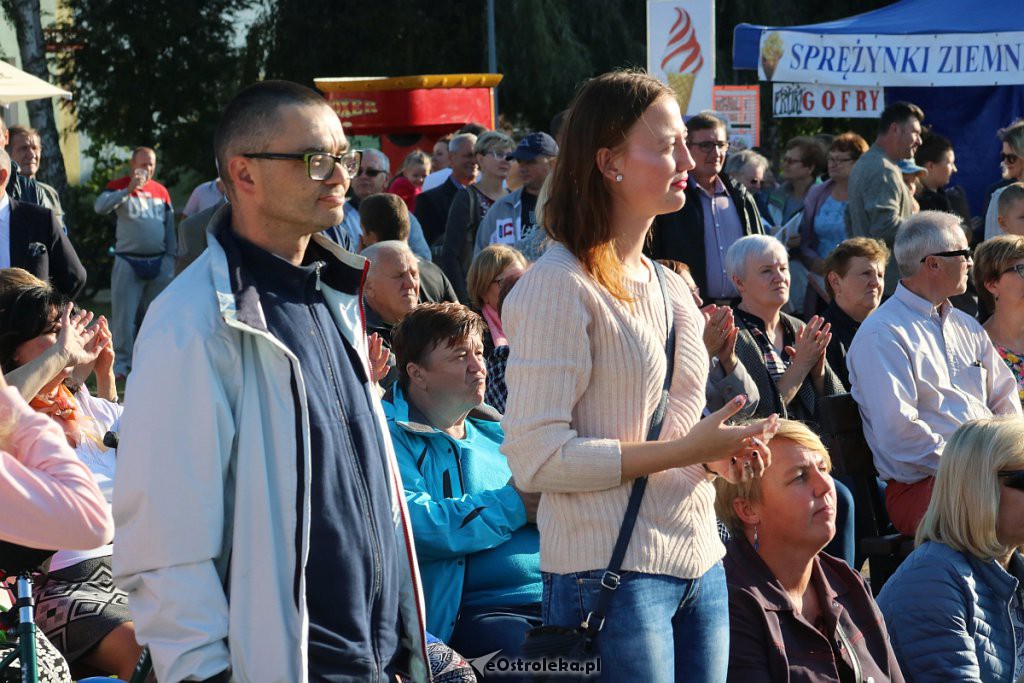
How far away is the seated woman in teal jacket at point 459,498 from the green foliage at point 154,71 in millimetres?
21557

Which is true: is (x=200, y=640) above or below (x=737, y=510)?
above

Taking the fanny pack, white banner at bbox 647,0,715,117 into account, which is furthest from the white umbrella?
white banner at bbox 647,0,715,117

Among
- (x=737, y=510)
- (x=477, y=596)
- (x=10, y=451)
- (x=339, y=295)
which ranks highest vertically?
(x=339, y=295)


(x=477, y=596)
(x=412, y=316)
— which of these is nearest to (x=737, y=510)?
(x=477, y=596)

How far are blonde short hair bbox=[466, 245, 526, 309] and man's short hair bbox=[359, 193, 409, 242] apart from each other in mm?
1172

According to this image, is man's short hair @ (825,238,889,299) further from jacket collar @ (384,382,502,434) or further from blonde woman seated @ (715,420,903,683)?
blonde woman seated @ (715,420,903,683)

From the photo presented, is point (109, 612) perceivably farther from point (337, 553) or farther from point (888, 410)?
point (888, 410)

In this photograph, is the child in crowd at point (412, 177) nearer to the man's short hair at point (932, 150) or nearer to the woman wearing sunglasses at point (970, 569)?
the man's short hair at point (932, 150)

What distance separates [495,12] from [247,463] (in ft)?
76.3

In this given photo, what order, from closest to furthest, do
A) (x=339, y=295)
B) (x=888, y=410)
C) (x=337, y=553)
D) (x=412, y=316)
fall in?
(x=337, y=553), (x=339, y=295), (x=412, y=316), (x=888, y=410)

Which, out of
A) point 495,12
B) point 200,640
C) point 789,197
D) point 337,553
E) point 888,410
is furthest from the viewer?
point 495,12

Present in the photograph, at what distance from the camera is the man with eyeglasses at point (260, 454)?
2143mm

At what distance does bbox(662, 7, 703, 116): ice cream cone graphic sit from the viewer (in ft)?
34.3

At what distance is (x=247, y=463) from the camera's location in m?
2.20
